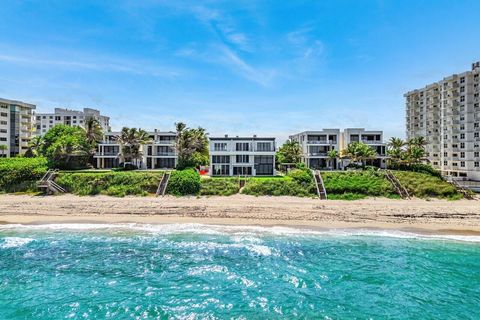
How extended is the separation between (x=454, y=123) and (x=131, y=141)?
252ft

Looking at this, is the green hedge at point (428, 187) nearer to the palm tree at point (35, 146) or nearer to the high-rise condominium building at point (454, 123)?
the high-rise condominium building at point (454, 123)

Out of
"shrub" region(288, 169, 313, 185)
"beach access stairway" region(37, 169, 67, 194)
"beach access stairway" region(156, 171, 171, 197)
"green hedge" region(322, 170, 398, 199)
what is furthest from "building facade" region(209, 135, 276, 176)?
"beach access stairway" region(37, 169, 67, 194)

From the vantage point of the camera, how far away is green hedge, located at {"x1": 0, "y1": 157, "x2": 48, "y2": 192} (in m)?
51.7

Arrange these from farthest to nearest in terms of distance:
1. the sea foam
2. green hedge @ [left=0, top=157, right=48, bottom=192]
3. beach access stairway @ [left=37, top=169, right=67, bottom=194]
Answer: green hedge @ [left=0, top=157, right=48, bottom=192] < beach access stairway @ [left=37, top=169, right=67, bottom=194] < the sea foam

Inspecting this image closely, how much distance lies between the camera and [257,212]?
3978cm

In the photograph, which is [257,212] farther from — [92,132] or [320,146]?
[92,132]

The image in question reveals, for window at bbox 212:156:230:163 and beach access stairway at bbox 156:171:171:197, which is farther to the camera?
Answer: window at bbox 212:156:230:163

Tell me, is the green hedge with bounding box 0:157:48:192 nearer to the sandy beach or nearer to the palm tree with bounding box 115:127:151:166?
the sandy beach

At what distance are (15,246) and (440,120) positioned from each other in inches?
3716

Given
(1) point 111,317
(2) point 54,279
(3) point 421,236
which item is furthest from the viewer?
(3) point 421,236

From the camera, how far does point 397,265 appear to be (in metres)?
24.5

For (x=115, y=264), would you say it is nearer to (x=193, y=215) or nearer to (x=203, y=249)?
(x=203, y=249)

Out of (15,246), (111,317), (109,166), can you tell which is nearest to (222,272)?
(111,317)

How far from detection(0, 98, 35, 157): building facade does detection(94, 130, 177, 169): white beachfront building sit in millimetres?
31986
